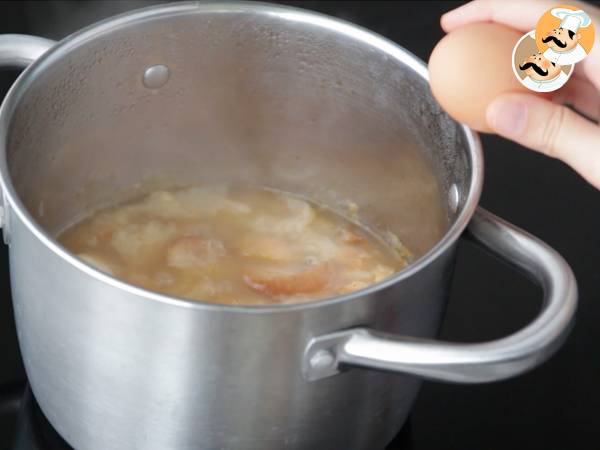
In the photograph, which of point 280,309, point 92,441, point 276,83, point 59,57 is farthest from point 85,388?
point 276,83

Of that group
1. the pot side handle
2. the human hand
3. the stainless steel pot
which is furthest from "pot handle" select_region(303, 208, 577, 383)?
the pot side handle

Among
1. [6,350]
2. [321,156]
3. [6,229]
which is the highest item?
[6,229]

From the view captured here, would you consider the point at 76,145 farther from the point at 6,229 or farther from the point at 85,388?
the point at 85,388

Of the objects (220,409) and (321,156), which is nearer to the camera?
(220,409)

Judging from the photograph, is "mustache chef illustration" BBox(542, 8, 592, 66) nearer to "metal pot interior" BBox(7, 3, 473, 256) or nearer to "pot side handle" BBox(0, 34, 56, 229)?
"metal pot interior" BBox(7, 3, 473, 256)

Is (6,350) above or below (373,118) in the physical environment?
below

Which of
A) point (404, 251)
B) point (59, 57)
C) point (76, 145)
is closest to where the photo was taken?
point (59, 57)

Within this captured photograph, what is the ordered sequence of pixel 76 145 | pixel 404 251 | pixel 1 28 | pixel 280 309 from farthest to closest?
pixel 1 28
pixel 404 251
pixel 76 145
pixel 280 309
